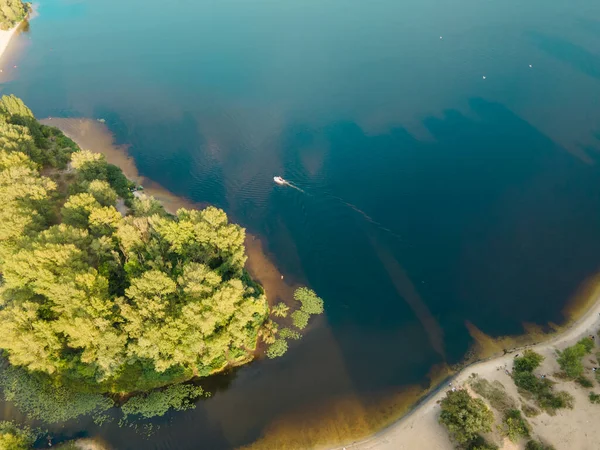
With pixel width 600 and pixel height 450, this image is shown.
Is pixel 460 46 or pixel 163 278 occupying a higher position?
pixel 460 46

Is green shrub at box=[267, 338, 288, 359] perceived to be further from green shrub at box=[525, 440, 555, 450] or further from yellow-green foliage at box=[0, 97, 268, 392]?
green shrub at box=[525, 440, 555, 450]

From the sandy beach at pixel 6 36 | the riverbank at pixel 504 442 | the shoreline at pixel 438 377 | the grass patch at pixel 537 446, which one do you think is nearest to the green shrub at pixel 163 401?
the shoreline at pixel 438 377

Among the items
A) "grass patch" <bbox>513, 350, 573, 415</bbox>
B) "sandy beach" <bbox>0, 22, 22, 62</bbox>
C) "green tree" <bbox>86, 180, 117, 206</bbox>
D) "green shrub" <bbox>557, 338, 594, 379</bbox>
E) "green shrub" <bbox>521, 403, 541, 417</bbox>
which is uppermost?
"green shrub" <bbox>557, 338, 594, 379</bbox>

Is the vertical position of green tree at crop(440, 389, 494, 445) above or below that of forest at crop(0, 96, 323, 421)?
above

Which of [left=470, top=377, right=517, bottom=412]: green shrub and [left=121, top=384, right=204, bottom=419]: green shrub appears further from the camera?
[left=121, top=384, right=204, bottom=419]: green shrub

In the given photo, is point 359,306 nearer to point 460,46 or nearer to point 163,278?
point 163,278

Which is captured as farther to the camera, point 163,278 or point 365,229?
point 365,229

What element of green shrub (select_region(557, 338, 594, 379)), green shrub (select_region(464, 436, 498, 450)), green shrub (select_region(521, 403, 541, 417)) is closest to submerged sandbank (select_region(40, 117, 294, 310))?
green shrub (select_region(464, 436, 498, 450))

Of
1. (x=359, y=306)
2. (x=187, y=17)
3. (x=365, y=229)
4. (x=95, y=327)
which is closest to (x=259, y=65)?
(x=187, y=17)
